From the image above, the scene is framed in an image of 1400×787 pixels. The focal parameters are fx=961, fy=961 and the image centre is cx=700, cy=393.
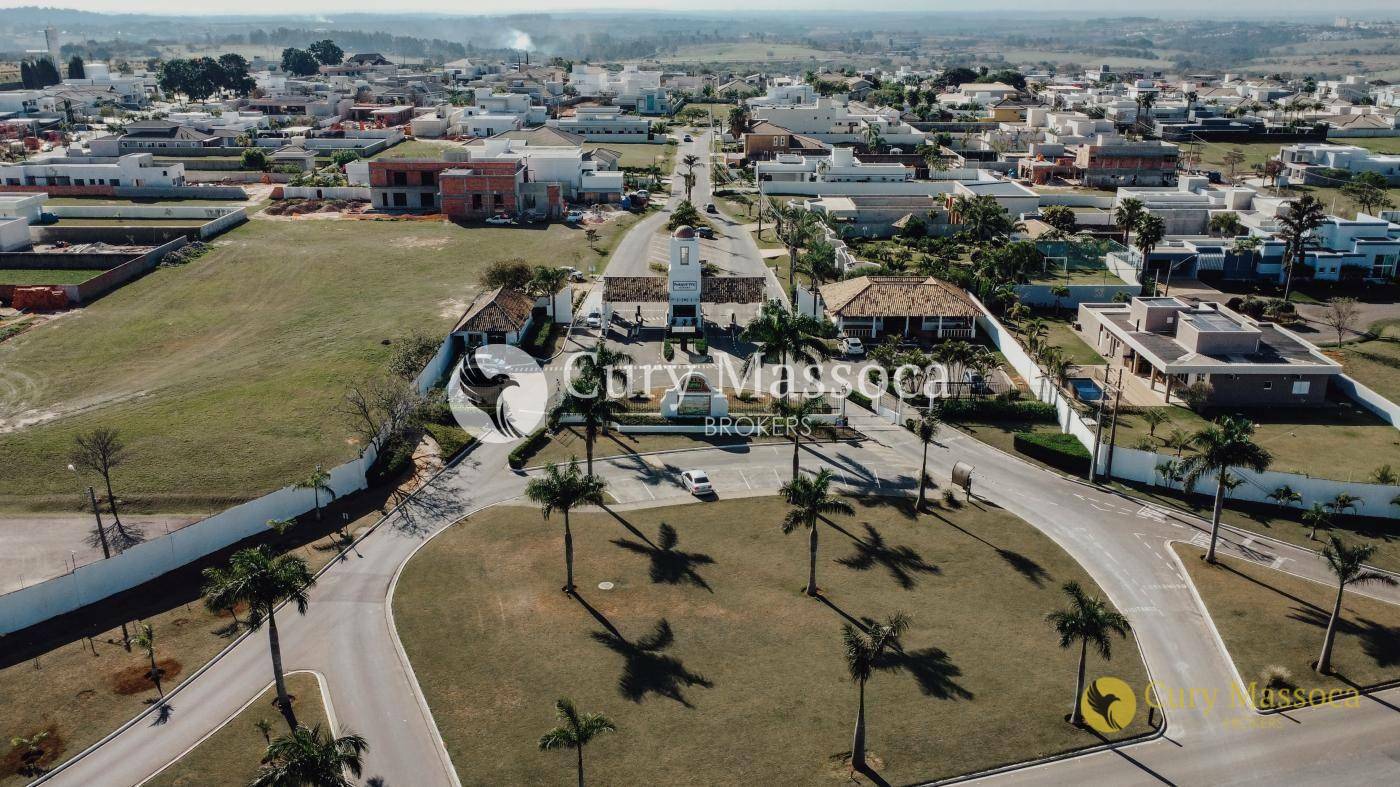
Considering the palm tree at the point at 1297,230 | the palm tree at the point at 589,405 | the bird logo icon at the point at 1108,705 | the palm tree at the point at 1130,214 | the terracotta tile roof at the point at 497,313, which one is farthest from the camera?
the palm tree at the point at 1130,214

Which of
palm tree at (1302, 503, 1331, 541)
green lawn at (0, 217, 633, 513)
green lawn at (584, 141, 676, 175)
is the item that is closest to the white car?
green lawn at (0, 217, 633, 513)

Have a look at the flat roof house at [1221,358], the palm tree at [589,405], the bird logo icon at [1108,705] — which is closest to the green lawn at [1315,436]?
the flat roof house at [1221,358]

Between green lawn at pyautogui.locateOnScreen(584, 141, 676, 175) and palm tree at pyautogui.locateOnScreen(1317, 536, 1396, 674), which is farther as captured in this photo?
green lawn at pyautogui.locateOnScreen(584, 141, 676, 175)

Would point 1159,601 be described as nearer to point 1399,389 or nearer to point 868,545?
point 868,545

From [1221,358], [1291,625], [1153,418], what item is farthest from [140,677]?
[1221,358]

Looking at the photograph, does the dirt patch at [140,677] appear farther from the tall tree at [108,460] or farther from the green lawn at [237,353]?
the green lawn at [237,353]

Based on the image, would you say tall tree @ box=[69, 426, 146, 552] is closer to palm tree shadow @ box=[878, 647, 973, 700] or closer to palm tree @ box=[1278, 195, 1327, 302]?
palm tree shadow @ box=[878, 647, 973, 700]
